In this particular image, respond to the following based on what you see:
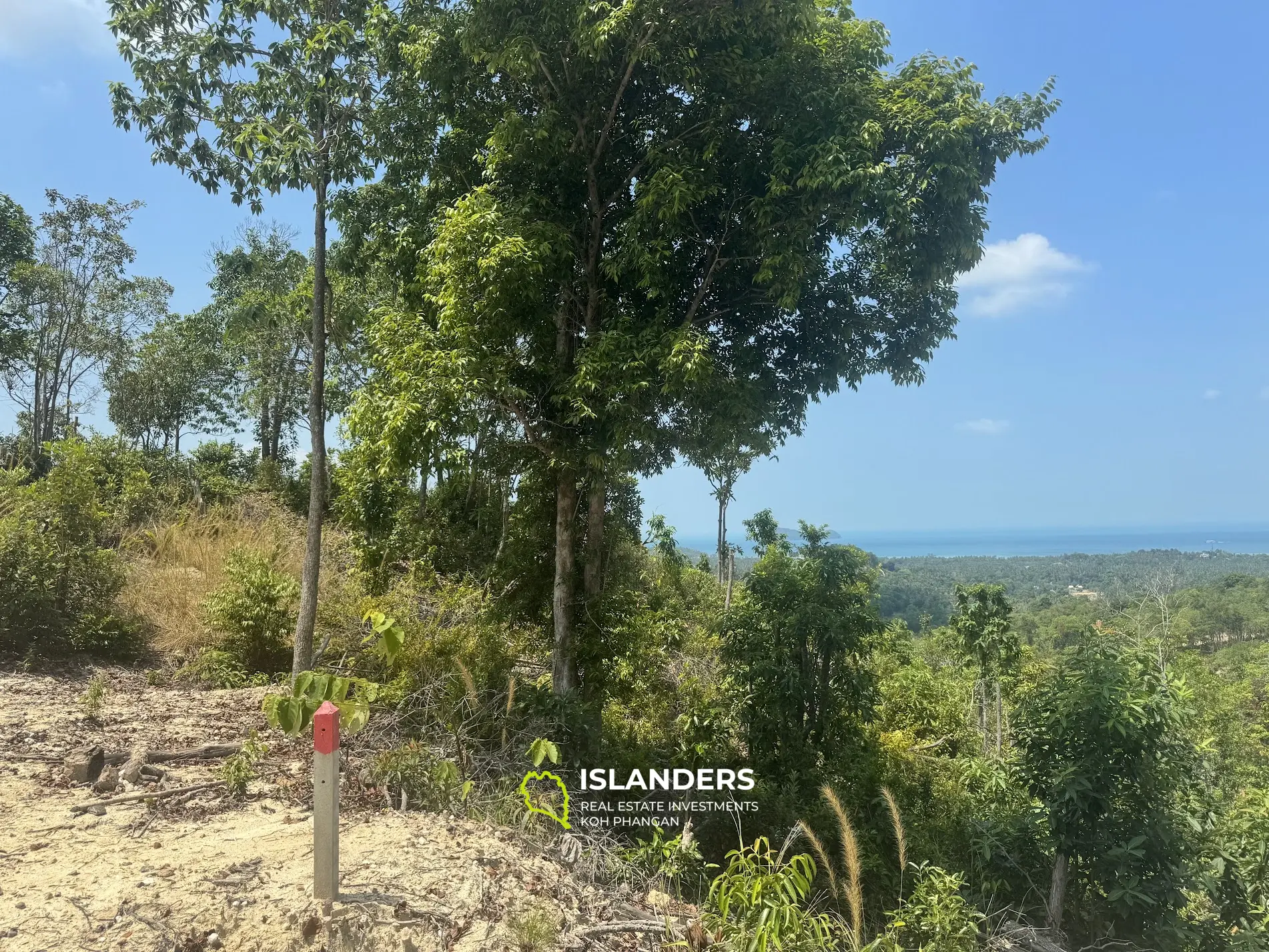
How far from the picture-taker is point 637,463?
7.20 meters

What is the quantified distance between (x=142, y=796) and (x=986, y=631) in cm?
1135

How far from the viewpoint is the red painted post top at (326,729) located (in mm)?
2996

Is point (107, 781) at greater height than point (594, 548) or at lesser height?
lesser

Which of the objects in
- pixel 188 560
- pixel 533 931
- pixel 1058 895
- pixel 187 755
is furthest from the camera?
pixel 188 560

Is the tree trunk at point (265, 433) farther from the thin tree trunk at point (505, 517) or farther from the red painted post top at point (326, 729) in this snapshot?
the red painted post top at point (326, 729)

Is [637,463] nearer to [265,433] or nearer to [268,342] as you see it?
[268,342]

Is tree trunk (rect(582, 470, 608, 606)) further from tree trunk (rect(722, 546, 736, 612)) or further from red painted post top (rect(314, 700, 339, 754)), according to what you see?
tree trunk (rect(722, 546, 736, 612))

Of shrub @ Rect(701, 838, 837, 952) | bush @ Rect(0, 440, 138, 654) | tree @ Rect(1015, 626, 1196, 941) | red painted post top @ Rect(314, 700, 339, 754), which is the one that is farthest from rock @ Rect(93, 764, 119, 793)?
tree @ Rect(1015, 626, 1196, 941)

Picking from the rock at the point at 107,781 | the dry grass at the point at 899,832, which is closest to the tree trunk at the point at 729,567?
the dry grass at the point at 899,832

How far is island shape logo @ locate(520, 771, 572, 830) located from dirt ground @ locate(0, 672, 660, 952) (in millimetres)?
362

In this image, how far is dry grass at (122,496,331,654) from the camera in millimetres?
8414

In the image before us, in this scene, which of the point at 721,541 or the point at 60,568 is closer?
the point at 60,568

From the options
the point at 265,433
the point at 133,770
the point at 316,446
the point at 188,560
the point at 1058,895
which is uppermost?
the point at 265,433

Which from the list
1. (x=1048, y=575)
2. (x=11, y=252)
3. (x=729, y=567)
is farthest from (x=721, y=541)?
(x=1048, y=575)
